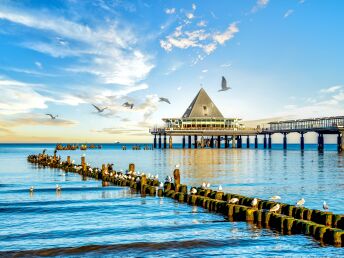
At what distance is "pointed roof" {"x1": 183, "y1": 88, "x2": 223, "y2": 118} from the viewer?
177125 mm

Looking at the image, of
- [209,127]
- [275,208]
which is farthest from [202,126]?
[275,208]

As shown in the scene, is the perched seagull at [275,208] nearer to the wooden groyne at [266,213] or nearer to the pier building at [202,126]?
the wooden groyne at [266,213]

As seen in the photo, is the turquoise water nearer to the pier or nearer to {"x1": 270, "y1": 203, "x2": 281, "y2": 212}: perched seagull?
{"x1": 270, "y1": 203, "x2": 281, "y2": 212}: perched seagull

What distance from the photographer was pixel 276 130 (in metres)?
148

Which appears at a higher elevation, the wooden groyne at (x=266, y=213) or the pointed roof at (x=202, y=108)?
the pointed roof at (x=202, y=108)

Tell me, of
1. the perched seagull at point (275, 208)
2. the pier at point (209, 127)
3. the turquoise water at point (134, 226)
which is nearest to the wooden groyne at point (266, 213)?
the perched seagull at point (275, 208)

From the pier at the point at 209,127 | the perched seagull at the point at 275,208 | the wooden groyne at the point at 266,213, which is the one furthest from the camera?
the pier at the point at 209,127

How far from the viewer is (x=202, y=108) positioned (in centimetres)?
17838

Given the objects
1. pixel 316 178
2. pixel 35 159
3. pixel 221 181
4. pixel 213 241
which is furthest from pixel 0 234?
pixel 35 159

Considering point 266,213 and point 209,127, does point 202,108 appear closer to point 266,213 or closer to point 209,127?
point 209,127

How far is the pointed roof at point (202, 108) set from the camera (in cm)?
17712

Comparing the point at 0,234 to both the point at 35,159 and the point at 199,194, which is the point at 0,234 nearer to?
the point at 199,194

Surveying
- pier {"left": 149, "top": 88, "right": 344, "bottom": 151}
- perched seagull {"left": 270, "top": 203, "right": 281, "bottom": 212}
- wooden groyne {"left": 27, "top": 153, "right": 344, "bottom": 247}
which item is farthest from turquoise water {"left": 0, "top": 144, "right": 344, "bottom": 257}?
pier {"left": 149, "top": 88, "right": 344, "bottom": 151}

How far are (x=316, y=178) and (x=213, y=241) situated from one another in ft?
113
